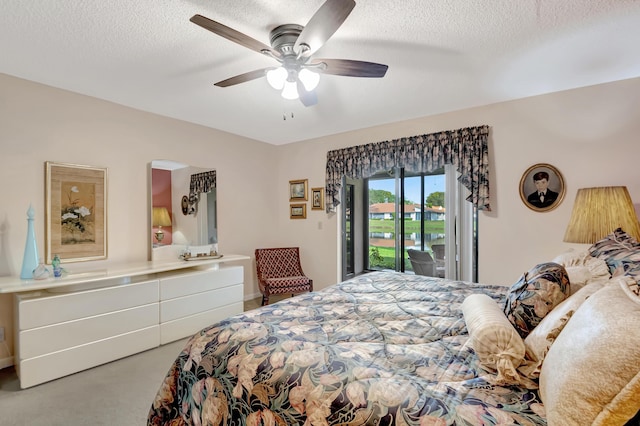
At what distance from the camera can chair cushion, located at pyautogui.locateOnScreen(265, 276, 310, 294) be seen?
3898 mm

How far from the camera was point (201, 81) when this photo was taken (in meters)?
2.63

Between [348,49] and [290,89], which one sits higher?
[348,49]

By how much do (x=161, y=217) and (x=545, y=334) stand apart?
364cm

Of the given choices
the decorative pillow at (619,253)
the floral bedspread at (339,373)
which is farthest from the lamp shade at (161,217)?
the decorative pillow at (619,253)

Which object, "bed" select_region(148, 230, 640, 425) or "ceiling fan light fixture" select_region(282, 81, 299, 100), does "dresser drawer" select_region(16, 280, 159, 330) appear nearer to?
"bed" select_region(148, 230, 640, 425)

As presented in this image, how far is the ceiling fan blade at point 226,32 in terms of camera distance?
147cm

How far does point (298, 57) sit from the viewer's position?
1922mm

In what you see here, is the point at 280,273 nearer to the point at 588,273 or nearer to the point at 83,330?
the point at 83,330

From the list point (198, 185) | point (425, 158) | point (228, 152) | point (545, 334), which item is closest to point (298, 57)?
point (545, 334)

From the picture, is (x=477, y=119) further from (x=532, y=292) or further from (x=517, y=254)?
(x=532, y=292)

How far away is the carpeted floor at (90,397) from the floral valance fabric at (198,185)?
1.84m

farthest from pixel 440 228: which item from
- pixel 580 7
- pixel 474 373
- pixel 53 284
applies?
pixel 53 284

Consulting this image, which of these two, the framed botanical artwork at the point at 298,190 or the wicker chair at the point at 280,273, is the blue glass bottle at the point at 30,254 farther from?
the framed botanical artwork at the point at 298,190

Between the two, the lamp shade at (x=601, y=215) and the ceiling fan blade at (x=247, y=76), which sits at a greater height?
the ceiling fan blade at (x=247, y=76)
